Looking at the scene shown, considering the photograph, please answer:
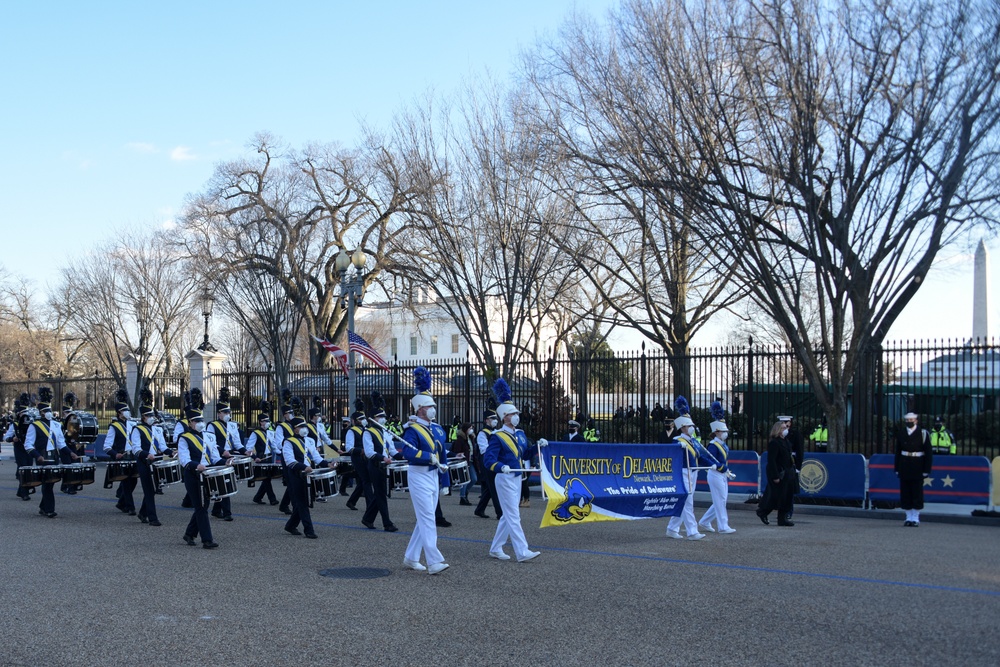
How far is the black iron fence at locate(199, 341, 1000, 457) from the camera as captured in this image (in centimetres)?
1955

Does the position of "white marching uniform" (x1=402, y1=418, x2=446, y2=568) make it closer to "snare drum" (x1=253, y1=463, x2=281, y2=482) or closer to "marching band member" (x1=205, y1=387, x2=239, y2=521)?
"marching band member" (x1=205, y1=387, x2=239, y2=521)

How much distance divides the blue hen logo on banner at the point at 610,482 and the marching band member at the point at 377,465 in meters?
2.62

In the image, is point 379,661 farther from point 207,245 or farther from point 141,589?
point 207,245

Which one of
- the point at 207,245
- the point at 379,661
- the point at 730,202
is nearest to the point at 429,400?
the point at 379,661

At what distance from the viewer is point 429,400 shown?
10.8m

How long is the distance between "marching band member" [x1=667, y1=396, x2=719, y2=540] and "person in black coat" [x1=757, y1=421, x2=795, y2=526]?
172 centimetres

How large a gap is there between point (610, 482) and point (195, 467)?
5.46 metres

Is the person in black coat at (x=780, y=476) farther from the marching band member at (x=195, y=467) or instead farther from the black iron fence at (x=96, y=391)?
the black iron fence at (x=96, y=391)

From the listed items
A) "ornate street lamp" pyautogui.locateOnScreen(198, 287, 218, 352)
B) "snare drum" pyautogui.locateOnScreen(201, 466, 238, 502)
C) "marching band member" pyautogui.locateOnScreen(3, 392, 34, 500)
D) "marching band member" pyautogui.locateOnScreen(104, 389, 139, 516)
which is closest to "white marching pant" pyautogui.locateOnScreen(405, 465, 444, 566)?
"snare drum" pyautogui.locateOnScreen(201, 466, 238, 502)

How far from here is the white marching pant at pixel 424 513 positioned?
392 inches

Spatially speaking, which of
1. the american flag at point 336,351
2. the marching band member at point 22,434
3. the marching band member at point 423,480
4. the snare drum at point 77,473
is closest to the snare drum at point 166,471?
the snare drum at point 77,473

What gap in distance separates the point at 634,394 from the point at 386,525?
435 inches

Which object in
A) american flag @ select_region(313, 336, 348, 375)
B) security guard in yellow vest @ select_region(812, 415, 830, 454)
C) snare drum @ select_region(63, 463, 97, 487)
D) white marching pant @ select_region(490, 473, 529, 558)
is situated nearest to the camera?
white marching pant @ select_region(490, 473, 529, 558)

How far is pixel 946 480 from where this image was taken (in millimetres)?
16547
